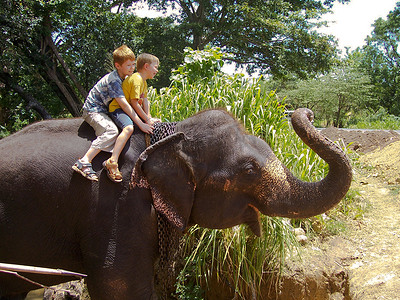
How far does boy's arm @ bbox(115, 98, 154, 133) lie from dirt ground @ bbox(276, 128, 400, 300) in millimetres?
2319

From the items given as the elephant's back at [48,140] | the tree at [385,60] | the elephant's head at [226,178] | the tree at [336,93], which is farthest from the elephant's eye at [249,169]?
the tree at [385,60]

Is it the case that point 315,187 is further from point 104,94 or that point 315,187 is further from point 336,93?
point 336,93

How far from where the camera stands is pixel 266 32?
52.9 feet

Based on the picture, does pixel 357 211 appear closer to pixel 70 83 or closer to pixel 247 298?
pixel 247 298

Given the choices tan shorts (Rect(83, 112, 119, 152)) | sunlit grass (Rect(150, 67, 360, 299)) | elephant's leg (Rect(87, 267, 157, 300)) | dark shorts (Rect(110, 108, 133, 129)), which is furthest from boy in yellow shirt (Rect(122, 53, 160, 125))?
sunlit grass (Rect(150, 67, 360, 299))

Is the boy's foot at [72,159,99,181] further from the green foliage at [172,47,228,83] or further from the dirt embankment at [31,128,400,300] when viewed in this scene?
the green foliage at [172,47,228,83]

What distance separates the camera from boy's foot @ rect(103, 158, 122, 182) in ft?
6.93

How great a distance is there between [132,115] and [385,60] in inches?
1469

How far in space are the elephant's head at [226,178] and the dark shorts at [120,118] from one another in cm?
26

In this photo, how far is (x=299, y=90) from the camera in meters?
30.6

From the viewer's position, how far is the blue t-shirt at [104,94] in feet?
7.88

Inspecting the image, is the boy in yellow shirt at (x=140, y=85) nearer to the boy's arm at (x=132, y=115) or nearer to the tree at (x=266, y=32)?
the boy's arm at (x=132, y=115)

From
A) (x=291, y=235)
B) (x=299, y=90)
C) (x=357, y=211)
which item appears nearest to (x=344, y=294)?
(x=291, y=235)

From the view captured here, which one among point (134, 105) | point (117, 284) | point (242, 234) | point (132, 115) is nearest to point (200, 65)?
point (242, 234)
